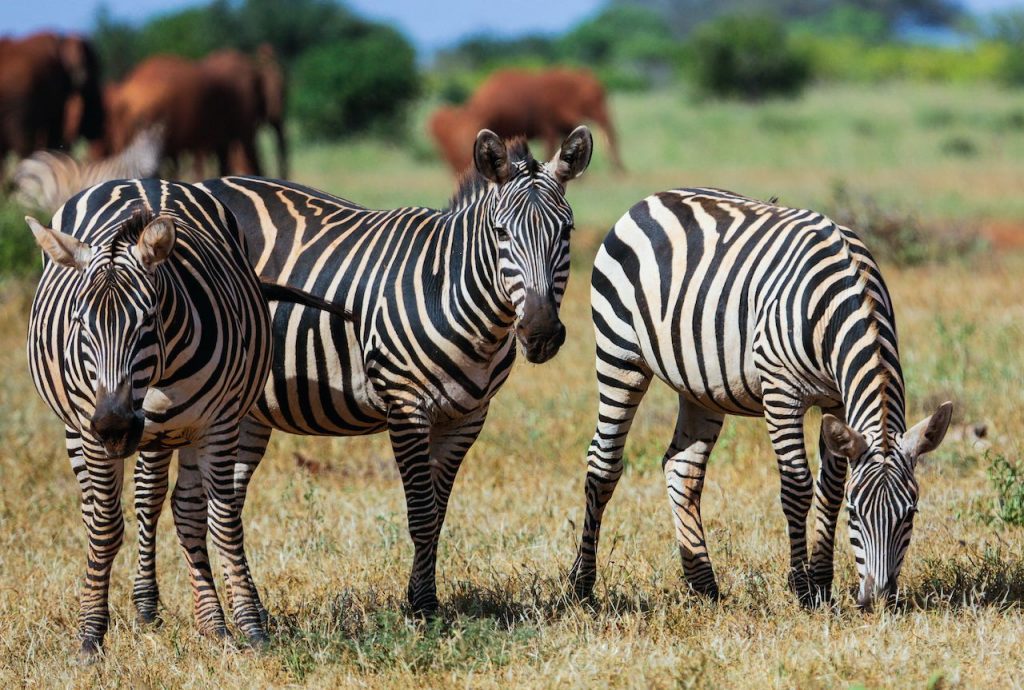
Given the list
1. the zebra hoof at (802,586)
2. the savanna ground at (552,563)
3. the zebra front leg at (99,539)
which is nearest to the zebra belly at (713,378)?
the zebra hoof at (802,586)

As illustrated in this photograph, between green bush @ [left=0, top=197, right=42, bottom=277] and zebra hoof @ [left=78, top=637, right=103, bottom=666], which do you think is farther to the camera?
green bush @ [left=0, top=197, right=42, bottom=277]

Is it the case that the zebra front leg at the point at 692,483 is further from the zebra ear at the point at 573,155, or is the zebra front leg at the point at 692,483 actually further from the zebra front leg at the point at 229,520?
the zebra front leg at the point at 229,520

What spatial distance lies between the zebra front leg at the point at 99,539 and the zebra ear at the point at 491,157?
1771 millimetres

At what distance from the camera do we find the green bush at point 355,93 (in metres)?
33.4

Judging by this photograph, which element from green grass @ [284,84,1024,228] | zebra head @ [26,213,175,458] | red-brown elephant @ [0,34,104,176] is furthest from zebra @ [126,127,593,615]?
red-brown elephant @ [0,34,104,176]

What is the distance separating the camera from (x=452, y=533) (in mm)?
6645

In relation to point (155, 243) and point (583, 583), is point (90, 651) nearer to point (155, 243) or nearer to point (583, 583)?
point (155, 243)

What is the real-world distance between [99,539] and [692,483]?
8.44ft

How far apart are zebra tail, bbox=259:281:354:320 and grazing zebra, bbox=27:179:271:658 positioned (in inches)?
5.4

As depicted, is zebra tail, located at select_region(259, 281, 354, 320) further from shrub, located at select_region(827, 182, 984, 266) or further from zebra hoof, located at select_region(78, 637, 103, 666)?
shrub, located at select_region(827, 182, 984, 266)

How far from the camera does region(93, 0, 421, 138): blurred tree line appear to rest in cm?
3356

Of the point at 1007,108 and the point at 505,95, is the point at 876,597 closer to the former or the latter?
the point at 505,95

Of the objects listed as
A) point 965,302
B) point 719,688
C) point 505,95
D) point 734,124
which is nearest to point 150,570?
point 719,688

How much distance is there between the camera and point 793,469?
5316mm
